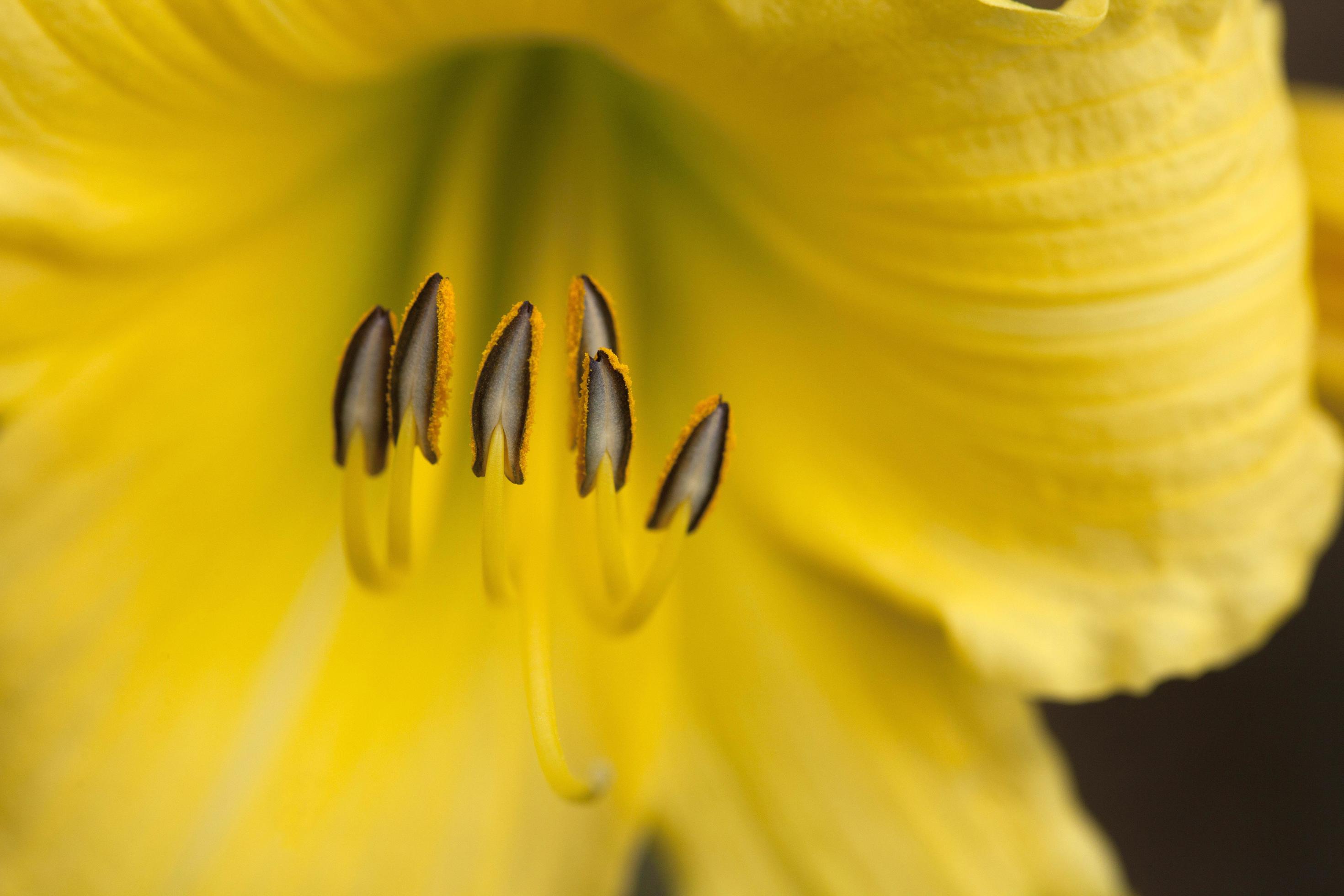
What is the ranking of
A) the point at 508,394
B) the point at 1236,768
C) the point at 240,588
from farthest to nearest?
the point at 1236,768 < the point at 240,588 < the point at 508,394

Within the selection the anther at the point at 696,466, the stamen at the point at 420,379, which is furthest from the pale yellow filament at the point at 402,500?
the anther at the point at 696,466

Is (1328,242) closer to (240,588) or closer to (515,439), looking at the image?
(515,439)

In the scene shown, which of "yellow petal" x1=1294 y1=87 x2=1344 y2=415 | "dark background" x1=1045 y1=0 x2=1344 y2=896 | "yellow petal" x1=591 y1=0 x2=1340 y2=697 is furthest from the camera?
"dark background" x1=1045 y1=0 x2=1344 y2=896

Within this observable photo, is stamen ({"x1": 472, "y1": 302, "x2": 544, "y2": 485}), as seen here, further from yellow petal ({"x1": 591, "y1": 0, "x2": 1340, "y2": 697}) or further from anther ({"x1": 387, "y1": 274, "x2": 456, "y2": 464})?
yellow petal ({"x1": 591, "y1": 0, "x2": 1340, "y2": 697})

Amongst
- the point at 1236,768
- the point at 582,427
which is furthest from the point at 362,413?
the point at 1236,768

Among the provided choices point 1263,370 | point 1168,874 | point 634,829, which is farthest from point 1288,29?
point 634,829

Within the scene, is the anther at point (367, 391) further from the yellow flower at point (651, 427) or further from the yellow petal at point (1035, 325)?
Result: the yellow petal at point (1035, 325)

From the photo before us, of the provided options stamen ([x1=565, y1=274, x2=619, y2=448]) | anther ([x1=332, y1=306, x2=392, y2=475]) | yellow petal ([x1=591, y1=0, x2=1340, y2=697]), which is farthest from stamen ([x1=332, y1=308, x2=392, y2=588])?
yellow petal ([x1=591, y1=0, x2=1340, y2=697])
